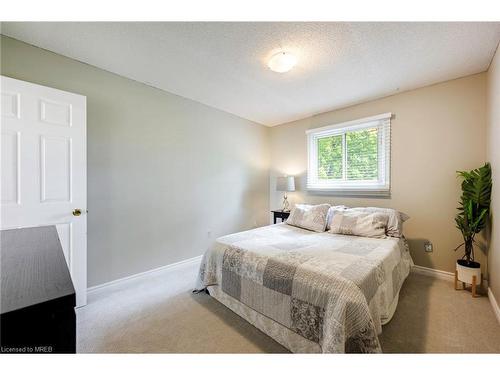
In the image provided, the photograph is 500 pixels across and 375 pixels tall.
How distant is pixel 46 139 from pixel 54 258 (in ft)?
5.28

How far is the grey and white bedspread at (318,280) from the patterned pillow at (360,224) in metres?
0.14

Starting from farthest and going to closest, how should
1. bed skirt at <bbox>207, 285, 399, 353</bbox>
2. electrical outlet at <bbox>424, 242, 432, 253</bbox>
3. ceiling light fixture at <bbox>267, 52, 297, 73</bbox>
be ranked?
1. electrical outlet at <bbox>424, 242, 432, 253</bbox>
2. ceiling light fixture at <bbox>267, 52, 297, 73</bbox>
3. bed skirt at <bbox>207, 285, 399, 353</bbox>

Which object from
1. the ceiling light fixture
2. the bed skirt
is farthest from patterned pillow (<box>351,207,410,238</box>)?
the ceiling light fixture

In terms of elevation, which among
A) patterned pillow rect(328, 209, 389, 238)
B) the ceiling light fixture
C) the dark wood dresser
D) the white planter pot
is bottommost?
the white planter pot

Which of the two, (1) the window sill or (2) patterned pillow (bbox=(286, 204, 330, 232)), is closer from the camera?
(2) patterned pillow (bbox=(286, 204, 330, 232))


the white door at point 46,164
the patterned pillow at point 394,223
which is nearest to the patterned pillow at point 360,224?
Result: the patterned pillow at point 394,223

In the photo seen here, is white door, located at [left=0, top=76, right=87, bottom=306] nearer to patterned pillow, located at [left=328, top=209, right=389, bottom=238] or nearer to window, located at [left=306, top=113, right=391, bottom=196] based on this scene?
patterned pillow, located at [left=328, top=209, right=389, bottom=238]

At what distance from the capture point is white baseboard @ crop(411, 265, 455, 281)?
2.49 m

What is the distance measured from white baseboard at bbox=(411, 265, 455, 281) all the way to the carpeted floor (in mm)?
280

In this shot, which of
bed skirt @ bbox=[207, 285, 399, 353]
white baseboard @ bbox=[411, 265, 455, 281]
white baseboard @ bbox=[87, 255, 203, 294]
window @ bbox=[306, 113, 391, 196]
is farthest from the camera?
window @ bbox=[306, 113, 391, 196]

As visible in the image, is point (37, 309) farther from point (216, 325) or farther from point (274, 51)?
point (274, 51)

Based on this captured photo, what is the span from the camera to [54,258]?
2.61 feet

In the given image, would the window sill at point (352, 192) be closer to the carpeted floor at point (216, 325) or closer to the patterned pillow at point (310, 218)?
the patterned pillow at point (310, 218)

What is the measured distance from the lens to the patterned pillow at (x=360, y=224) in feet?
7.66
